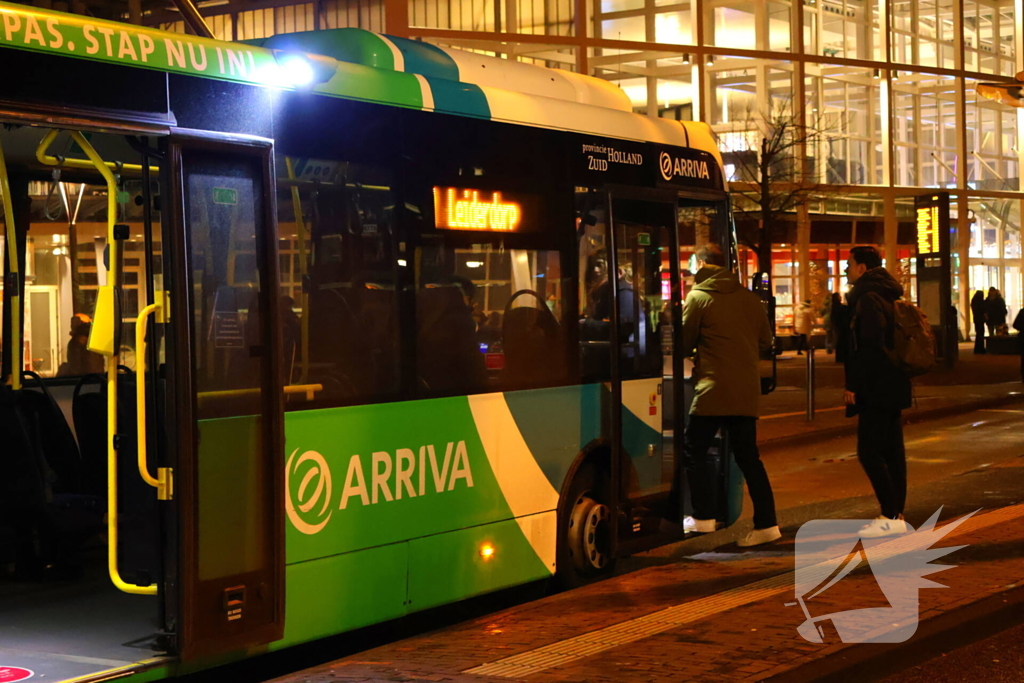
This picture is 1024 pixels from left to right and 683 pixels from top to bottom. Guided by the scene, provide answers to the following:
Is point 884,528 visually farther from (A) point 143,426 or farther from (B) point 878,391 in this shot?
(A) point 143,426

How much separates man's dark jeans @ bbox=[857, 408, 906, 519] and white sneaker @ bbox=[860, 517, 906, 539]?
0.06 metres

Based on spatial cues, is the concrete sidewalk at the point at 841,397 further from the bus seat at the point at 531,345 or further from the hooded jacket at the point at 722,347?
the bus seat at the point at 531,345

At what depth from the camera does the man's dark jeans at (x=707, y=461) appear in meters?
8.30

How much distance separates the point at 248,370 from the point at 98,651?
130 cm

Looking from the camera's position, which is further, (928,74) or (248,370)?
(928,74)

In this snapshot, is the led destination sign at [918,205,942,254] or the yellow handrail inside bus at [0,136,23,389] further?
the led destination sign at [918,205,942,254]

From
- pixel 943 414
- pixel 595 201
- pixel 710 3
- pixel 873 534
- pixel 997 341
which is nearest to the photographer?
pixel 595 201

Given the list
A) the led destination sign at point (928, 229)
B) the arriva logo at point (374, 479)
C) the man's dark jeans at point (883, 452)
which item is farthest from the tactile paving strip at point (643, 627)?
the led destination sign at point (928, 229)

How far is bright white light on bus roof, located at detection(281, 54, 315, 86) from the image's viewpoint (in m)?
5.58

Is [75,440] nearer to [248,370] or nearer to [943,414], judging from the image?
[248,370]

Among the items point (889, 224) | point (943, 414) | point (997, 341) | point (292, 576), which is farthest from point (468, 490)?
point (889, 224)

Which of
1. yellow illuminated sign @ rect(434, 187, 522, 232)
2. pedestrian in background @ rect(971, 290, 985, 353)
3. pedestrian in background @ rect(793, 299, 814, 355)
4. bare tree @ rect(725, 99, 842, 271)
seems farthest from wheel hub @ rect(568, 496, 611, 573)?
pedestrian in background @ rect(971, 290, 985, 353)

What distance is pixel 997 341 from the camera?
3397 cm

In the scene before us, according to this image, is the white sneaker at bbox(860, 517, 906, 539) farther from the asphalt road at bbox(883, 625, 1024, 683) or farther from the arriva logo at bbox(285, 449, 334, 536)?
the arriva logo at bbox(285, 449, 334, 536)
